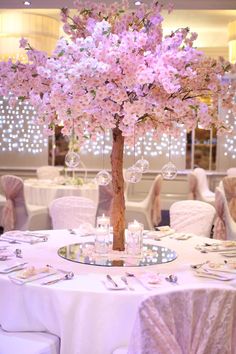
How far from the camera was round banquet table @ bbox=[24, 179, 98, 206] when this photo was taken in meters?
7.23

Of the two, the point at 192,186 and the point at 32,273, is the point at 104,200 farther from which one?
the point at 32,273

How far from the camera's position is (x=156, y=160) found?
11172 millimetres

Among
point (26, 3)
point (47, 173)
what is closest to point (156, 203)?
point (47, 173)

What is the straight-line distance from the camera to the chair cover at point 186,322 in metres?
1.97

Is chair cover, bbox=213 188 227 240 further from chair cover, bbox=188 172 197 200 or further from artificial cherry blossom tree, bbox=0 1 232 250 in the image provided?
chair cover, bbox=188 172 197 200

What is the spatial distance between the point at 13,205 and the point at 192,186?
3261mm

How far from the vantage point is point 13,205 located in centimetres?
702

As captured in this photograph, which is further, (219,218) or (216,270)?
(219,218)

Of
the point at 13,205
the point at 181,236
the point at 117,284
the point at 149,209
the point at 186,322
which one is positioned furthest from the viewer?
the point at 149,209

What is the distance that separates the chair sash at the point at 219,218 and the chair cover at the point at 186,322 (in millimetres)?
3555

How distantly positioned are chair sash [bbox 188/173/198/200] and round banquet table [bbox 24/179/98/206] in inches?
78.7

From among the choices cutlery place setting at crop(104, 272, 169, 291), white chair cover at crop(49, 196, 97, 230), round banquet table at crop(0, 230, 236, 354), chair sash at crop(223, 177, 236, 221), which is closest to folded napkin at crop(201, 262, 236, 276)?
round banquet table at crop(0, 230, 236, 354)

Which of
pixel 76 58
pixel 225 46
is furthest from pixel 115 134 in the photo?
pixel 225 46

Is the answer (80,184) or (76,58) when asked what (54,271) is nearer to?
(76,58)
